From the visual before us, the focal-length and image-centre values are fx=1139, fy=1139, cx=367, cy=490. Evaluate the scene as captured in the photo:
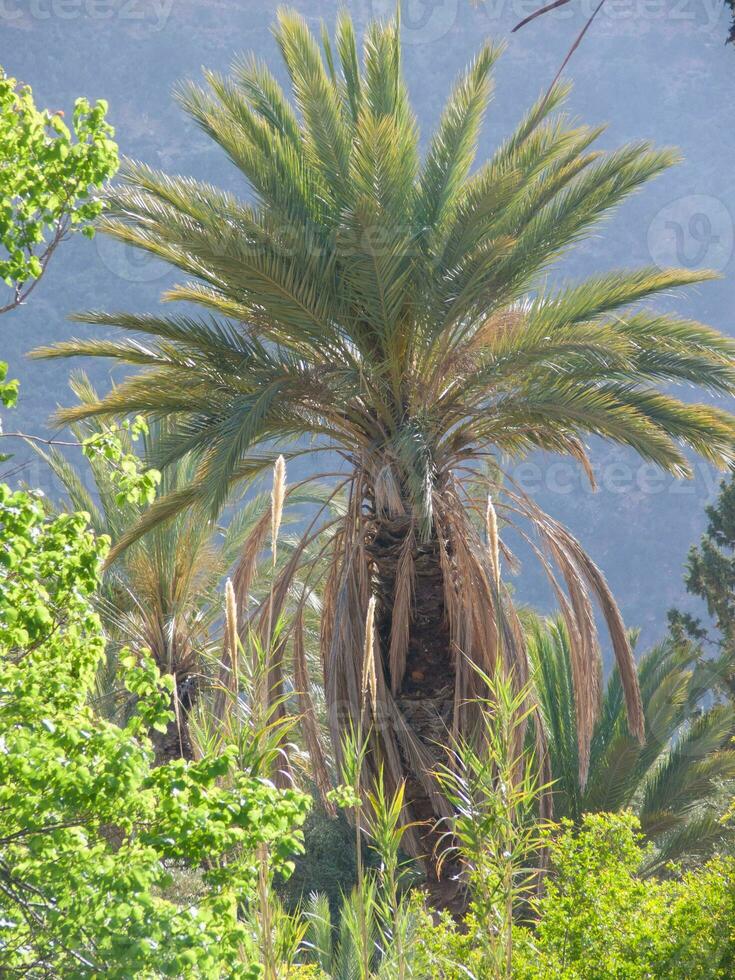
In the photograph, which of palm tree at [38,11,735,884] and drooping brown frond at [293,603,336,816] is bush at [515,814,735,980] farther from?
drooping brown frond at [293,603,336,816]

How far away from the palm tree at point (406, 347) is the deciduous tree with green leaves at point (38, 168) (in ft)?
8.29

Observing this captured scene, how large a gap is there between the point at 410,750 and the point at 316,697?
5.37m

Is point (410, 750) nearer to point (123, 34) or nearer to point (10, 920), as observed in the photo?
point (10, 920)

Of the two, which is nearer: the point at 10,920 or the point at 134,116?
the point at 10,920

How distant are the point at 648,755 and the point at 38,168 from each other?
9573 mm

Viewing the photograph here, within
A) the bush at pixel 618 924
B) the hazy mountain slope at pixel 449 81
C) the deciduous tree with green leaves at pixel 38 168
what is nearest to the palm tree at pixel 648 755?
the bush at pixel 618 924

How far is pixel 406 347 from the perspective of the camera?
320 inches

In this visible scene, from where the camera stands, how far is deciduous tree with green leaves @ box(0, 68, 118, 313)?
4676 millimetres

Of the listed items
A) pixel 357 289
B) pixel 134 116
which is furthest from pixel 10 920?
pixel 134 116

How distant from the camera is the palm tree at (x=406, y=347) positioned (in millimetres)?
7543

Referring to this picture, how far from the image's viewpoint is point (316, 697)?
1281cm

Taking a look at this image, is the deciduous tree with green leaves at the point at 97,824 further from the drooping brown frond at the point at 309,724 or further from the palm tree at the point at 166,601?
the palm tree at the point at 166,601

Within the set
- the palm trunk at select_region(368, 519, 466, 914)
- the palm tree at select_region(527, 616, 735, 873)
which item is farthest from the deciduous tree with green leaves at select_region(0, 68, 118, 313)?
the palm tree at select_region(527, 616, 735, 873)

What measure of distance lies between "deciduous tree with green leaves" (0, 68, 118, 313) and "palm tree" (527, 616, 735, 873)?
25.1 feet
